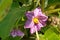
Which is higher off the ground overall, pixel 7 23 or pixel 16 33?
pixel 7 23

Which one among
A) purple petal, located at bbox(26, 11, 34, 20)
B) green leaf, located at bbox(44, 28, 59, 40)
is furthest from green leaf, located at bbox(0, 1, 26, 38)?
green leaf, located at bbox(44, 28, 59, 40)

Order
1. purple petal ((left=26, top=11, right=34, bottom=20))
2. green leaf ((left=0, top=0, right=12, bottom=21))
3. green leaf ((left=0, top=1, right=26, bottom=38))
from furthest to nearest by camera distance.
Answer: purple petal ((left=26, top=11, right=34, bottom=20)) < green leaf ((left=0, top=1, right=26, bottom=38)) < green leaf ((left=0, top=0, right=12, bottom=21))

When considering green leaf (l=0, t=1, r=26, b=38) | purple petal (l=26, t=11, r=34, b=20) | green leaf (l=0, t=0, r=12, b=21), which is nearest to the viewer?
green leaf (l=0, t=0, r=12, b=21)

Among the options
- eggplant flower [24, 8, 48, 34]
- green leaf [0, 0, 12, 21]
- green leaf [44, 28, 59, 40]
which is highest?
green leaf [0, 0, 12, 21]

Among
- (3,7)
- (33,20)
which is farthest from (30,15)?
(3,7)

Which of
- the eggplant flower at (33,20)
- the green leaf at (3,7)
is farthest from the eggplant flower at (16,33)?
the green leaf at (3,7)

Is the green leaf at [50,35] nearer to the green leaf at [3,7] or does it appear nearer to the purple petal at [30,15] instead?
the purple petal at [30,15]

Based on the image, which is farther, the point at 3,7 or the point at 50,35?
the point at 50,35

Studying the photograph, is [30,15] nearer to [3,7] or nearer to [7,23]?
[7,23]

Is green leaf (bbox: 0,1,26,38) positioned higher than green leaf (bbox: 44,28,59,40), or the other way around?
green leaf (bbox: 0,1,26,38)

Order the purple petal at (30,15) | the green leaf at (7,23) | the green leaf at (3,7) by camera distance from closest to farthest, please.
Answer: the green leaf at (3,7)
the green leaf at (7,23)
the purple petal at (30,15)

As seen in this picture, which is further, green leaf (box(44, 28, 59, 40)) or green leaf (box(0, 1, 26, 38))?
green leaf (box(44, 28, 59, 40))

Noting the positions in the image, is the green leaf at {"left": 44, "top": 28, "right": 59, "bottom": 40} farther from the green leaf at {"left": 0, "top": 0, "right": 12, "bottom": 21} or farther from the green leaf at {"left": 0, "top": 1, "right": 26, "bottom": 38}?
the green leaf at {"left": 0, "top": 0, "right": 12, "bottom": 21}
